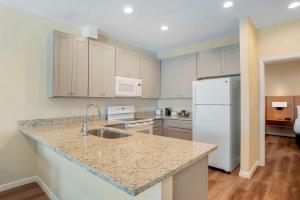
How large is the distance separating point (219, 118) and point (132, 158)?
2347 millimetres

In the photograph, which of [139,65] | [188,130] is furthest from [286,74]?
[139,65]

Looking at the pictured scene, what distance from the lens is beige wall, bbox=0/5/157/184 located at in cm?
254

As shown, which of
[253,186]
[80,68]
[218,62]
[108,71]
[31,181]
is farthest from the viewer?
[218,62]

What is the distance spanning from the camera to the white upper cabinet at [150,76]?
4224 millimetres

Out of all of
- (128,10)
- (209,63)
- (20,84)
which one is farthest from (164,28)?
(20,84)

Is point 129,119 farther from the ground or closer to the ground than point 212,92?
closer to the ground

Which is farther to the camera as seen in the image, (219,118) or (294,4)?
(219,118)

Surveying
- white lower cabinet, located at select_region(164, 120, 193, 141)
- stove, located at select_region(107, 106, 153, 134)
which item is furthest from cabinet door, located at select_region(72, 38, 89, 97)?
white lower cabinet, located at select_region(164, 120, 193, 141)

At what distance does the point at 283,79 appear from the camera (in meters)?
6.28

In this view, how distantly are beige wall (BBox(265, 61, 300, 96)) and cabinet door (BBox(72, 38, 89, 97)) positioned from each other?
6492 mm

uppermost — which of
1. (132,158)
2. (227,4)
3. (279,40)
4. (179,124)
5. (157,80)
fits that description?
(227,4)

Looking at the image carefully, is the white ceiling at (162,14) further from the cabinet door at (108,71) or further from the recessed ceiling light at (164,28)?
the cabinet door at (108,71)

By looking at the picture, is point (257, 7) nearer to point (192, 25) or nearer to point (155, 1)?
point (192, 25)

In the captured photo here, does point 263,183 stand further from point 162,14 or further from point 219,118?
point 162,14
